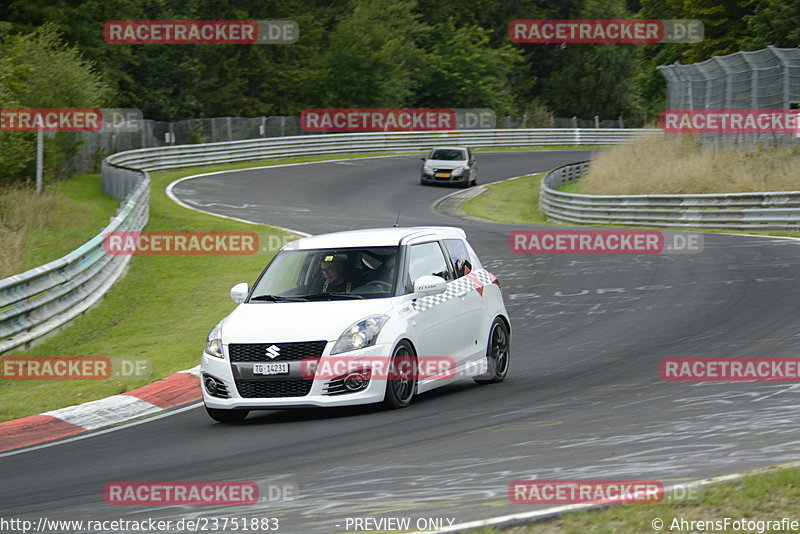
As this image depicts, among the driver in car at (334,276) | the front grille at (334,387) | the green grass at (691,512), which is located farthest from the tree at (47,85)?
the green grass at (691,512)

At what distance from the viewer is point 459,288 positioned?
448 inches

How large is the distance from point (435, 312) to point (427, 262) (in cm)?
63

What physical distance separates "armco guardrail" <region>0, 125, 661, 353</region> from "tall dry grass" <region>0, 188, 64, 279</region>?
5.70 feet

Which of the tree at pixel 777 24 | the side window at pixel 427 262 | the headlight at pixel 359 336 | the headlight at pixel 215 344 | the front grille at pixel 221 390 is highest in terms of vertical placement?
the tree at pixel 777 24

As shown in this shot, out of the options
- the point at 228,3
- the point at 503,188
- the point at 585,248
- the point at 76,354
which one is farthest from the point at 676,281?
the point at 228,3

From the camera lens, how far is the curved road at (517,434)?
22.4ft

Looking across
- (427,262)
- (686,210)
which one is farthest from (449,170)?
(427,262)

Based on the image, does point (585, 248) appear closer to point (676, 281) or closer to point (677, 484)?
point (676, 281)

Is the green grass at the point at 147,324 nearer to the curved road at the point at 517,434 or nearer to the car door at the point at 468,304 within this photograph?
the curved road at the point at 517,434

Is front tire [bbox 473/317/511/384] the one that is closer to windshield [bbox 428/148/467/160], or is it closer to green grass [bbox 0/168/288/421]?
green grass [bbox 0/168/288/421]

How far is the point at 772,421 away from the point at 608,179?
30.8 meters

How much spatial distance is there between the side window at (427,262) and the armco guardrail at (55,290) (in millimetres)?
5955

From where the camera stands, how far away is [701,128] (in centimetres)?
3694

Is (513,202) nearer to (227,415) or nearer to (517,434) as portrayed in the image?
(227,415)
